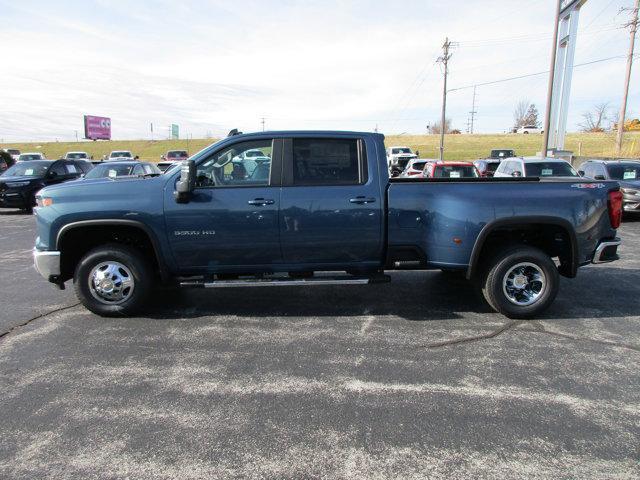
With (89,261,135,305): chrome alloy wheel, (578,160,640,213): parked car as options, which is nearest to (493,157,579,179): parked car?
(578,160,640,213): parked car

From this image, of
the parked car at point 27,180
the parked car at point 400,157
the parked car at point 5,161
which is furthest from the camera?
the parked car at point 400,157

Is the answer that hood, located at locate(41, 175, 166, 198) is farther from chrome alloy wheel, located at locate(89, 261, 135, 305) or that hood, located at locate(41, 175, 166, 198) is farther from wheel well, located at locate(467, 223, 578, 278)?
wheel well, located at locate(467, 223, 578, 278)

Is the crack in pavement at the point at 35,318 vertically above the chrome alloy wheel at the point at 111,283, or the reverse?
the chrome alloy wheel at the point at 111,283

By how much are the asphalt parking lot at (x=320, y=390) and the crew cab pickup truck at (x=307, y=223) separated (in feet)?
1.65

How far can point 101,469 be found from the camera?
264 cm

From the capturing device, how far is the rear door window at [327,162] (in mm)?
4898

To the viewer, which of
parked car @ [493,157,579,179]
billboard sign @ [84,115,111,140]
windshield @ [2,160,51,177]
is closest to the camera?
parked car @ [493,157,579,179]

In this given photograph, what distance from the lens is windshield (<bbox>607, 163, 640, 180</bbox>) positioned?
12.9 m

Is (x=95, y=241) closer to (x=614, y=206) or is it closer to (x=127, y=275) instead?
(x=127, y=275)

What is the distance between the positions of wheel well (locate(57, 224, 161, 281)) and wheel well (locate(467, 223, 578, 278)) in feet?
12.0

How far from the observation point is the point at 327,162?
16.3 ft

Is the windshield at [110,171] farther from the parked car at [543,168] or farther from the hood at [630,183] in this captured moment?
the hood at [630,183]

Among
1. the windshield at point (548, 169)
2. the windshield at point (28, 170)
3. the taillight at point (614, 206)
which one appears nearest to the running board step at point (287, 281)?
the taillight at point (614, 206)

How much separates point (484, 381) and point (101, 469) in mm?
2824
